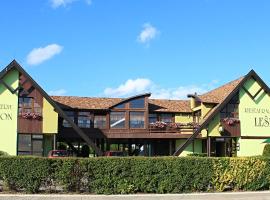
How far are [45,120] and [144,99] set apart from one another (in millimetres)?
8352

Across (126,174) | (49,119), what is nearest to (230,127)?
(49,119)

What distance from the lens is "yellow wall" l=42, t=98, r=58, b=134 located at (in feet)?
113

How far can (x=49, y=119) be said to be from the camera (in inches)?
1362

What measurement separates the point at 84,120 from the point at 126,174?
1936cm

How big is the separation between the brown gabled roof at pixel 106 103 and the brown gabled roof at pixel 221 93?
7.89 ft

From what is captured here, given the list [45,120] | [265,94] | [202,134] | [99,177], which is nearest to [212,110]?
[202,134]

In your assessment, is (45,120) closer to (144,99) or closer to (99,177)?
(144,99)

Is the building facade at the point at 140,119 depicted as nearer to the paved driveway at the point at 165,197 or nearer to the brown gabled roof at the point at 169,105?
the brown gabled roof at the point at 169,105

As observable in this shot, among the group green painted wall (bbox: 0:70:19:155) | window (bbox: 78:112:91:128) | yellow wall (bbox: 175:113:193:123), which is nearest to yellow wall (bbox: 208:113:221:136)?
yellow wall (bbox: 175:113:193:123)

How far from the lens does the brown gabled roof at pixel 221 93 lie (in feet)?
126

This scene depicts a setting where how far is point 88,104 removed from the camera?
129ft

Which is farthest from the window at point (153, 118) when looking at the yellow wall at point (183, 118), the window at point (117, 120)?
the window at point (117, 120)

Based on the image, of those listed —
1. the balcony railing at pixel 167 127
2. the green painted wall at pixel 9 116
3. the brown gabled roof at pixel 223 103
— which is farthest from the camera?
the balcony railing at pixel 167 127

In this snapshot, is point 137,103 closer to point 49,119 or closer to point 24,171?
point 49,119
